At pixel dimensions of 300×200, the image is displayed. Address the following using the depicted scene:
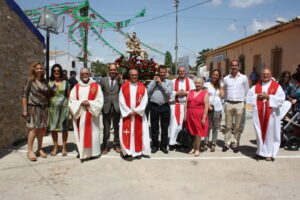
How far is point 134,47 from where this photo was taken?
785 centimetres

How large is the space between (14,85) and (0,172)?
94.2 inches

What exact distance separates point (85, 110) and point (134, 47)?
3547mm

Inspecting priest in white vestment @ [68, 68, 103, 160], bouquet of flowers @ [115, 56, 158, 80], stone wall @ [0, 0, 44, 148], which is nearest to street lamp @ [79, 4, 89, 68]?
stone wall @ [0, 0, 44, 148]

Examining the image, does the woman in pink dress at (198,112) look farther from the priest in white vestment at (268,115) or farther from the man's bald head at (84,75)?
the man's bald head at (84,75)

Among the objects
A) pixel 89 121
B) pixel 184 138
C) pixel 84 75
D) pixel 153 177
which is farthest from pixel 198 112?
pixel 84 75

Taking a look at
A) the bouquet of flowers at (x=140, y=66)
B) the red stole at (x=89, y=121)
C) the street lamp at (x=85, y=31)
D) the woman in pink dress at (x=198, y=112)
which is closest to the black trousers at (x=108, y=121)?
the red stole at (x=89, y=121)

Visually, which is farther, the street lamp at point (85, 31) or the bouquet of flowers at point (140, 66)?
the street lamp at point (85, 31)

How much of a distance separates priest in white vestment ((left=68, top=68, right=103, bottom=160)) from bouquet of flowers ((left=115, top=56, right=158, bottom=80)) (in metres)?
1.41

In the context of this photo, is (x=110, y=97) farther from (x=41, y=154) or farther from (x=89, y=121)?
(x=41, y=154)

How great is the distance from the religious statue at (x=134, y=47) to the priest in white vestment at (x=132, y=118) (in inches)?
107

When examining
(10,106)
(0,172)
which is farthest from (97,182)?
(10,106)

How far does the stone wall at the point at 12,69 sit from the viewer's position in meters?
5.28

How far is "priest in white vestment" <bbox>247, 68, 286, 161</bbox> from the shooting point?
4941 millimetres

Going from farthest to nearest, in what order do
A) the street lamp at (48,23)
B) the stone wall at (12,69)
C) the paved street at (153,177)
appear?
1. the street lamp at (48,23)
2. the stone wall at (12,69)
3. the paved street at (153,177)
